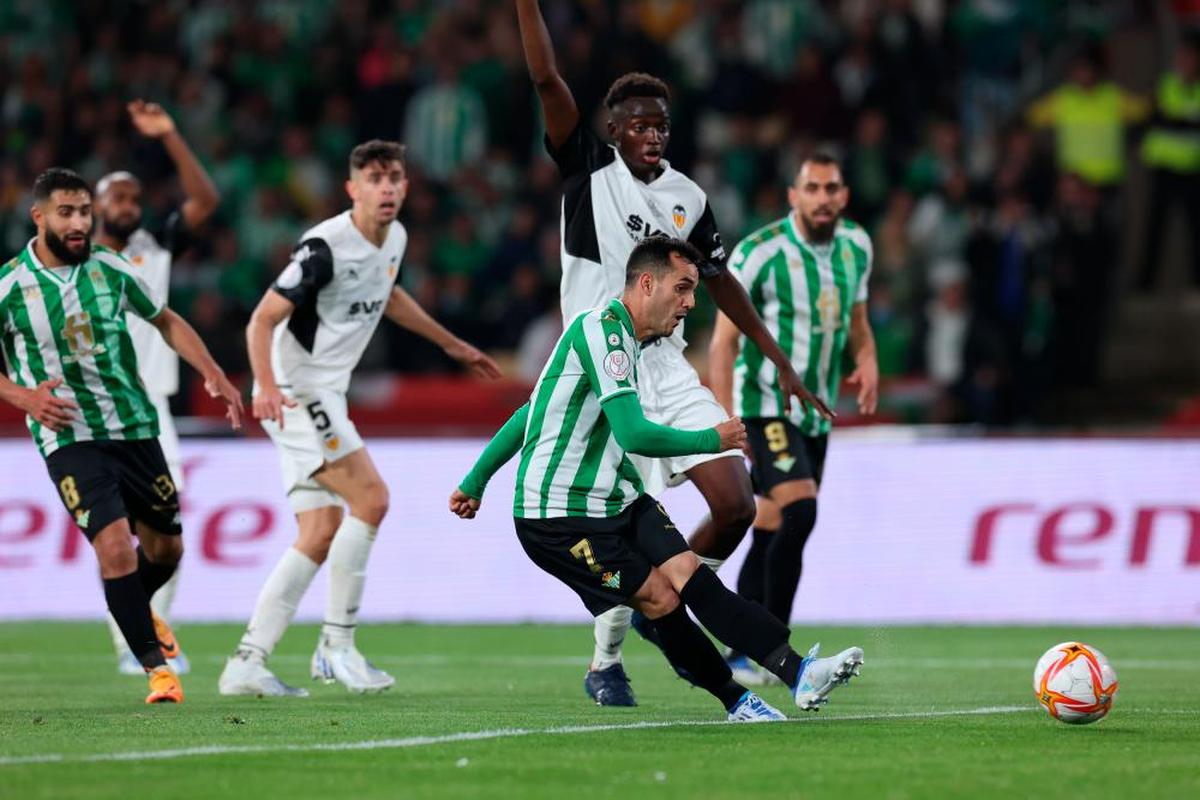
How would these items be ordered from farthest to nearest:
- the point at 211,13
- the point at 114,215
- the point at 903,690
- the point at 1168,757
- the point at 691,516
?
1. the point at 211,13
2. the point at 691,516
3. the point at 114,215
4. the point at 903,690
5. the point at 1168,757

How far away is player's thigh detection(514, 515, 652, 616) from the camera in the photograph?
7.84m

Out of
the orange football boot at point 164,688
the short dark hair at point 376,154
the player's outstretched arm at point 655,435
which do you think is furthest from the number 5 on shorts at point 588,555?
the short dark hair at point 376,154

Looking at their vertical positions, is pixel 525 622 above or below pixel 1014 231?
below

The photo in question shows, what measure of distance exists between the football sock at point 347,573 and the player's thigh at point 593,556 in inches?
91.5

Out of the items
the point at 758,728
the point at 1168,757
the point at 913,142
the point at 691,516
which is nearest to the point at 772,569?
the point at 758,728

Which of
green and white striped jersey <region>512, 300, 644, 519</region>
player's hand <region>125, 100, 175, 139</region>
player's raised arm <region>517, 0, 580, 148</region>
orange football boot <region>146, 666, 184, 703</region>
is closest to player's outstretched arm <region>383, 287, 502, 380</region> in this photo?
player's hand <region>125, 100, 175, 139</region>

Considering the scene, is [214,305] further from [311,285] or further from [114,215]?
[311,285]

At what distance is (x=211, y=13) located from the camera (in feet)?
71.0

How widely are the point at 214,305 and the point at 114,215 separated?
22.4 feet

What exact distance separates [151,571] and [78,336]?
1358mm

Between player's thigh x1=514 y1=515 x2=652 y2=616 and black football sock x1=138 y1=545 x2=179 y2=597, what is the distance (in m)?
2.81

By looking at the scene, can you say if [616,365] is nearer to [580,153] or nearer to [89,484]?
[580,153]

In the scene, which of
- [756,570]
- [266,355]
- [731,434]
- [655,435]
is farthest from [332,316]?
[731,434]

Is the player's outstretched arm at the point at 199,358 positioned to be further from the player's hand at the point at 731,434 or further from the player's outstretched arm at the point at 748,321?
the player's hand at the point at 731,434
